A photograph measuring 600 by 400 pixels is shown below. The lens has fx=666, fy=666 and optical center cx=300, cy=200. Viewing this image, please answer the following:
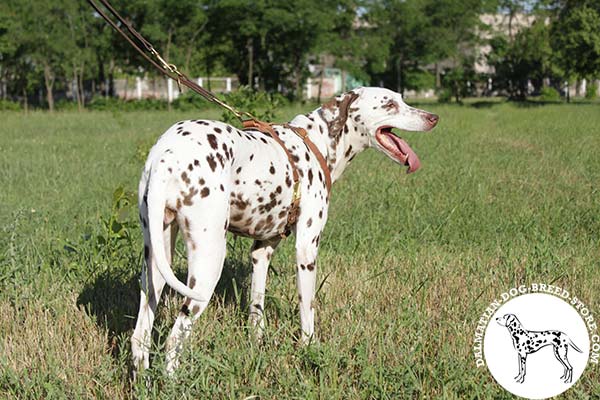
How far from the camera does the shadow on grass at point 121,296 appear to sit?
4.64 m

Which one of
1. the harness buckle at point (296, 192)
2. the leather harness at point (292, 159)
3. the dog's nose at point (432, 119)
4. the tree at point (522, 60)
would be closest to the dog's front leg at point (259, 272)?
the leather harness at point (292, 159)

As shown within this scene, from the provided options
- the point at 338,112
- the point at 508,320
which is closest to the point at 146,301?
the point at 338,112

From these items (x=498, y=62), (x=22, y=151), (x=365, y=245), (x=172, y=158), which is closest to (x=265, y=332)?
(x=172, y=158)

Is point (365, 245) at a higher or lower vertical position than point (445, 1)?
lower

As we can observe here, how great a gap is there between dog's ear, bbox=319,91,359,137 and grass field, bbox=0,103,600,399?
1154 millimetres

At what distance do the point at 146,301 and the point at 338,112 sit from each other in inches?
72.4

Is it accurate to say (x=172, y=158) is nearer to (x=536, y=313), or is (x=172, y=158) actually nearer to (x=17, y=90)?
(x=536, y=313)

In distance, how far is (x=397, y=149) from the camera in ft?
14.9

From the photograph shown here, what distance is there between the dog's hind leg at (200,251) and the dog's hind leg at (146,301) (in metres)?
0.17

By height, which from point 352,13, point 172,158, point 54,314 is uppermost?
point 352,13

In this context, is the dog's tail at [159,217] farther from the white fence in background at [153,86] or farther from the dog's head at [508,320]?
the white fence in background at [153,86]

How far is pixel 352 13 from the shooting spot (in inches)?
2014

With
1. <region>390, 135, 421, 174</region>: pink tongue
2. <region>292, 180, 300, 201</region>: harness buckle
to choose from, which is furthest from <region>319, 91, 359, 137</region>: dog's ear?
<region>292, 180, 300, 201</region>: harness buckle

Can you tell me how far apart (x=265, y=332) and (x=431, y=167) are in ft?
29.0
